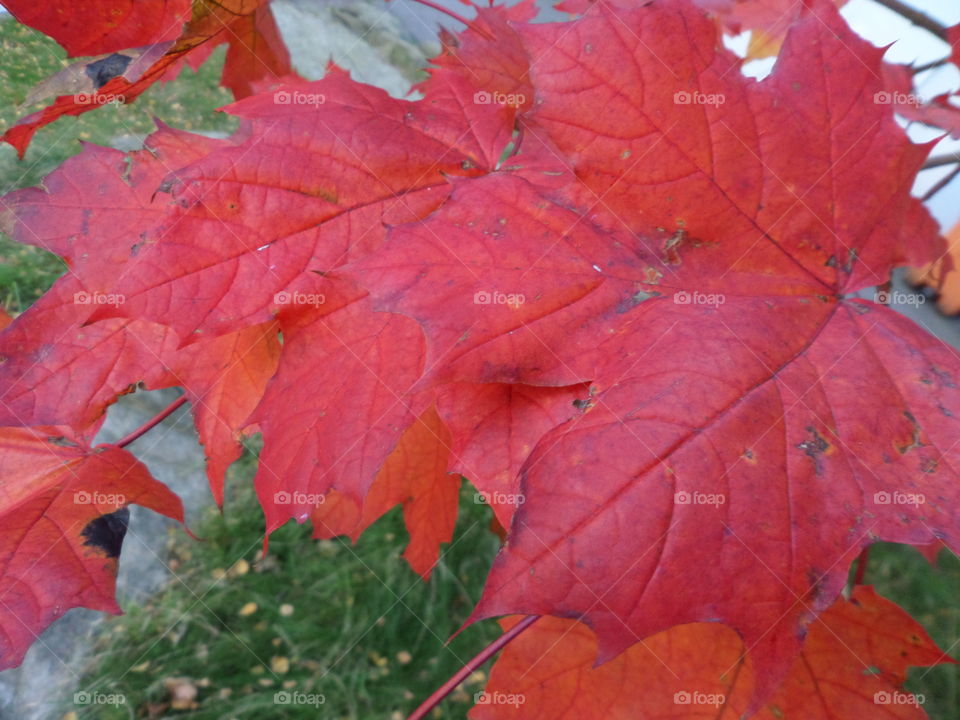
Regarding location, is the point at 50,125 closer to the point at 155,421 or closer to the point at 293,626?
the point at 155,421

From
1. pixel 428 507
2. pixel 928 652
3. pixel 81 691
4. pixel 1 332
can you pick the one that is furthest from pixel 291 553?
pixel 928 652

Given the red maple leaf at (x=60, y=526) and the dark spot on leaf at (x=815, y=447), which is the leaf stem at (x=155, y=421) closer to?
the red maple leaf at (x=60, y=526)

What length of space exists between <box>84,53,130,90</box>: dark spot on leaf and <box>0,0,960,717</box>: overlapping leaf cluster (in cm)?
8

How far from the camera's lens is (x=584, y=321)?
19.7 inches

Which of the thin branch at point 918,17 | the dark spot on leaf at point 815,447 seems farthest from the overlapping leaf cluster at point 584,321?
the thin branch at point 918,17

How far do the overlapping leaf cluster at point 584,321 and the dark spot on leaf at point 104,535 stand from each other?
2.0 inches

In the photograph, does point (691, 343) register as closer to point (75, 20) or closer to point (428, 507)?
point (428, 507)

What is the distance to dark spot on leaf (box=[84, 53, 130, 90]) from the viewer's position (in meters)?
0.65

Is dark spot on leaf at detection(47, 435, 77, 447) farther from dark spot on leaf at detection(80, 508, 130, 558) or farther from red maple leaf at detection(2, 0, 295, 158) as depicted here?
red maple leaf at detection(2, 0, 295, 158)

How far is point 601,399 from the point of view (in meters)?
0.44

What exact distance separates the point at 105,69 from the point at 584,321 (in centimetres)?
56

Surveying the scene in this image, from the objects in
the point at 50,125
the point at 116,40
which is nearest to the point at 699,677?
the point at 116,40

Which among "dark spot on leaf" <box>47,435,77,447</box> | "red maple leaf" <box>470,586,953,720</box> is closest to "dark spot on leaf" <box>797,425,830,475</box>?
"red maple leaf" <box>470,586,953,720</box>

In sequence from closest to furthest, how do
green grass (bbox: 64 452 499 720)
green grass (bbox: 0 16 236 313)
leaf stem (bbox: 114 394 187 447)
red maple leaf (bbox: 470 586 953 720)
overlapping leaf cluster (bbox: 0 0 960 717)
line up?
overlapping leaf cluster (bbox: 0 0 960 717)
red maple leaf (bbox: 470 586 953 720)
leaf stem (bbox: 114 394 187 447)
green grass (bbox: 0 16 236 313)
green grass (bbox: 64 452 499 720)
